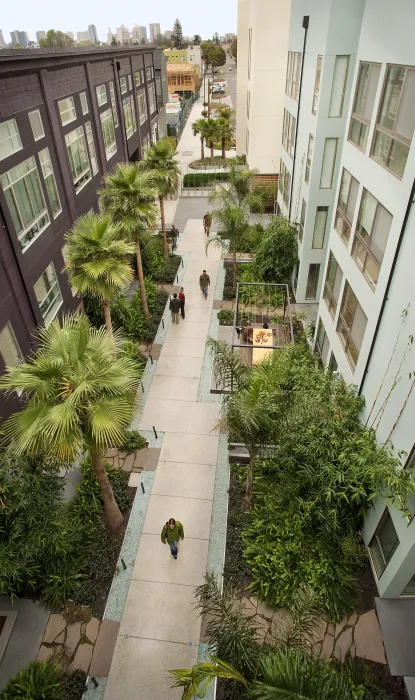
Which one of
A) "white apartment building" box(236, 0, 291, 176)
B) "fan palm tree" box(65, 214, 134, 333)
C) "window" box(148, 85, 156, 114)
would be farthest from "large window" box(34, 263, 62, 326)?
"window" box(148, 85, 156, 114)

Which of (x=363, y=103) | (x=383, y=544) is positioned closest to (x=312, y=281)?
(x=363, y=103)

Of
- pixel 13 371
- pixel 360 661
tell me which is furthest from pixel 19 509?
pixel 360 661

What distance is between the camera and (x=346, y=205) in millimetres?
10773

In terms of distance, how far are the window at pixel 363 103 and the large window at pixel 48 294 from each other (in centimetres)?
940

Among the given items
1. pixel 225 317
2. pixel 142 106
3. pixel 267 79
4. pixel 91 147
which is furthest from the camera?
pixel 142 106

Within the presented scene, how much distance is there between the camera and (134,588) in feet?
28.4

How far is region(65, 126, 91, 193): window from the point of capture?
15095 mm

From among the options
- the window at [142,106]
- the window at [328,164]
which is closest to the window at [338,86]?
the window at [328,164]

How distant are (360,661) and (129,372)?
6689mm

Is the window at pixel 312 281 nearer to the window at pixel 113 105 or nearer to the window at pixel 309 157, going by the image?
the window at pixel 309 157

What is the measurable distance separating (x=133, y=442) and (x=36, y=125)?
9.68m

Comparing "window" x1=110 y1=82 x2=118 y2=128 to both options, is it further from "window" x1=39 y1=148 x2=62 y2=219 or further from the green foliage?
the green foliage

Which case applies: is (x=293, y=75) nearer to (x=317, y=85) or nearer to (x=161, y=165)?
(x=317, y=85)

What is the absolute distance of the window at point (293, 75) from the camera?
1689cm
